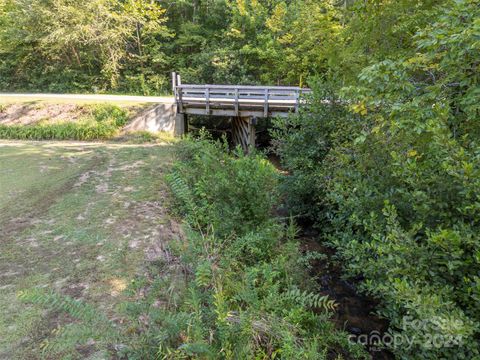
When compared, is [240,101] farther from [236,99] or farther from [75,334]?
Result: [75,334]

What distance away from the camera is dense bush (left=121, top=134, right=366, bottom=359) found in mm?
2164

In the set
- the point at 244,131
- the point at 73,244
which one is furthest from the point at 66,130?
the point at 73,244

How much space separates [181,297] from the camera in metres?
2.92

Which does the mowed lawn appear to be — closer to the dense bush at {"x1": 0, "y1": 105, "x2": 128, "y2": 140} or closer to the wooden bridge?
the dense bush at {"x1": 0, "y1": 105, "x2": 128, "y2": 140}

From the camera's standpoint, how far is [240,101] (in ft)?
34.0

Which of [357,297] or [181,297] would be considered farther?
[357,297]

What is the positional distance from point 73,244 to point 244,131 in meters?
8.52

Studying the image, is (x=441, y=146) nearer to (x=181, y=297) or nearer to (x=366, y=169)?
(x=366, y=169)

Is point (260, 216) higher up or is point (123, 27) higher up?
point (123, 27)

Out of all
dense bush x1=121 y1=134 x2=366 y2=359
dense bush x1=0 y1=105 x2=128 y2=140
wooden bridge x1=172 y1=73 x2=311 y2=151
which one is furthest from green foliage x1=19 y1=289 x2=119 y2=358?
dense bush x1=0 y1=105 x2=128 y2=140

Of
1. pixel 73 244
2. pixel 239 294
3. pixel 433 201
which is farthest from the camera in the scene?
pixel 73 244

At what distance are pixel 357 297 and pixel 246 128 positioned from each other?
820 centimetres

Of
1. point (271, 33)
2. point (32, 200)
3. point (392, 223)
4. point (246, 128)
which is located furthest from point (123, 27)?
point (392, 223)

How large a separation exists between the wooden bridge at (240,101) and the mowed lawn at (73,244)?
4.17 metres
